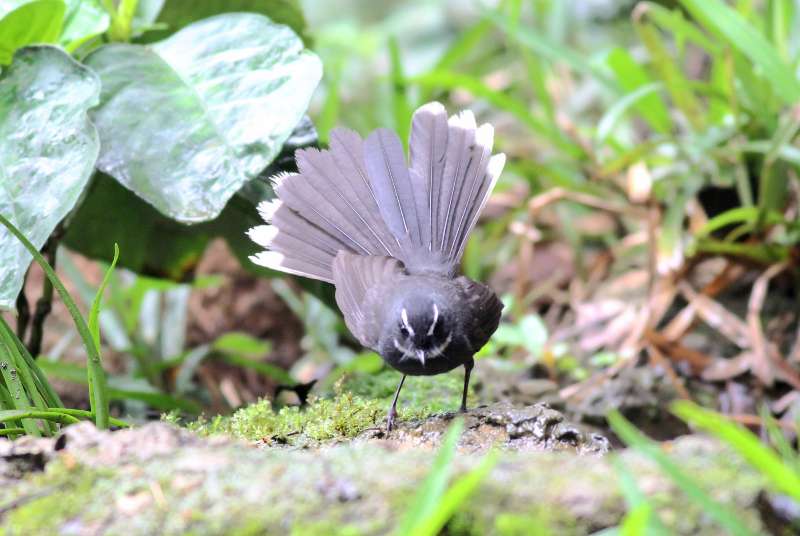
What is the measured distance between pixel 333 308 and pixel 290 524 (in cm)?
171

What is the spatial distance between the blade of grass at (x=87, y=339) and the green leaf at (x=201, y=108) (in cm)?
51

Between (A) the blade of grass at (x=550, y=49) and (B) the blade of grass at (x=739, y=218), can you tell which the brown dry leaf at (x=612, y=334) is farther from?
(A) the blade of grass at (x=550, y=49)

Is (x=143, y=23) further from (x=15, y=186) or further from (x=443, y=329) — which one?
(x=443, y=329)

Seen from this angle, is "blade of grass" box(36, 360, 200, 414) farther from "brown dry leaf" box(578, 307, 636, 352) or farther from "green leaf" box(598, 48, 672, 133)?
"green leaf" box(598, 48, 672, 133)

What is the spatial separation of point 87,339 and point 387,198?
1142mm

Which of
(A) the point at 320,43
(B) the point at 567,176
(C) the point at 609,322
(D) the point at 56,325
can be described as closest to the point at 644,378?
(C) the point at 609,322

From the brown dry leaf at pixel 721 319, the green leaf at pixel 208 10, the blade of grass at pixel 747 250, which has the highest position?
the green leaf at pixel 208 10

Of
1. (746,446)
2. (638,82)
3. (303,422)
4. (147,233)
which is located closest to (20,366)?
(303,422)

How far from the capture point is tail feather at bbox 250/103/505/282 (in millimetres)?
2922

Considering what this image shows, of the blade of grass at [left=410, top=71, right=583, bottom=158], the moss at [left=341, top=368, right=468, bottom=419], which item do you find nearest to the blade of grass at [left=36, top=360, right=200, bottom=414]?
the moss at [left=341, top=368, right=468, bottom=419]

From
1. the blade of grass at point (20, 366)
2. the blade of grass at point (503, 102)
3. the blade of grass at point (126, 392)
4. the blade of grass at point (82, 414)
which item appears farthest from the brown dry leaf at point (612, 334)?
the blade of grass at point (20, 366)

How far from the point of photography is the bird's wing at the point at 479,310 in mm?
2781

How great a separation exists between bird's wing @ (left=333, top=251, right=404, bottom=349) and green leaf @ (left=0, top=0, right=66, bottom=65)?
1.20 meters

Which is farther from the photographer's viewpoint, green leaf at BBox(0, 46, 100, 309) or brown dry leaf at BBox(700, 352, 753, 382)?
brown dry leaf at BBox(700, 352, 753, 382)
